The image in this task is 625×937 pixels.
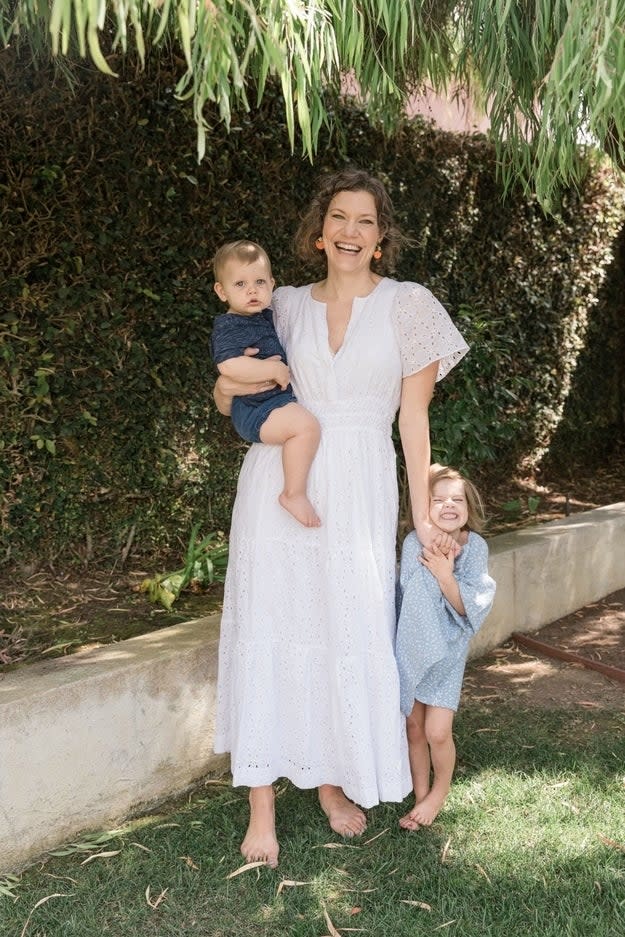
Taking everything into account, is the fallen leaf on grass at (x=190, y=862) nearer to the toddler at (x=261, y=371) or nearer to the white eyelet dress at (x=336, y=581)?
the white eyelet dress at (x=336, y=581)

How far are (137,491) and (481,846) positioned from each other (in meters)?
→ 2.24

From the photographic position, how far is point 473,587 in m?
2.90

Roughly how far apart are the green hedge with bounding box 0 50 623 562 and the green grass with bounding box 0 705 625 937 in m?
1.54

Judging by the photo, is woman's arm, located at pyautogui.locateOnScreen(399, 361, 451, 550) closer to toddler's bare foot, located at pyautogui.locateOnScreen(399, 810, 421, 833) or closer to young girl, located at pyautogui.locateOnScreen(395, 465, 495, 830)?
young girl, located at pyautogui.locateOnScreen(395, 465, 495, 830)

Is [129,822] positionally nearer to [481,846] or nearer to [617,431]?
[481,846]

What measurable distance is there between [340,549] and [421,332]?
68 centimetres

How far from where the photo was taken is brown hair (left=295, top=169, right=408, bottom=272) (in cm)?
283

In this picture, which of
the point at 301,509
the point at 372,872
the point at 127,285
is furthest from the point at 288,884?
the point at 127,285

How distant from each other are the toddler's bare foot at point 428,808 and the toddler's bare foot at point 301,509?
954 mm

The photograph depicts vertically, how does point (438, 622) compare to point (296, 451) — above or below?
below

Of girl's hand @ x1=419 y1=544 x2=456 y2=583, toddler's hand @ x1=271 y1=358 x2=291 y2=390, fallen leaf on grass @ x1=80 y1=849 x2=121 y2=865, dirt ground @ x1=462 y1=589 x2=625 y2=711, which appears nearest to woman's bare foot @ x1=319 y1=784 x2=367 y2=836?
fallen leaf on grass @ x1=80 y1=849 x2=121 y2=865

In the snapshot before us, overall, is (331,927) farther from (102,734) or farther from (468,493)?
(468,493)

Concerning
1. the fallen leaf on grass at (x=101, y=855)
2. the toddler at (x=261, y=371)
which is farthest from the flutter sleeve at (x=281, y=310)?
the fallen leaf on grass at (x=101, y=855)

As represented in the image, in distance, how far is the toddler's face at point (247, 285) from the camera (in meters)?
2.83
